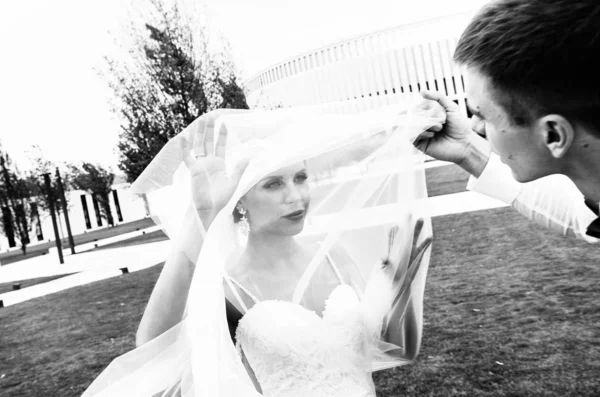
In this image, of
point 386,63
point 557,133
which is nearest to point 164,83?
point 557,133

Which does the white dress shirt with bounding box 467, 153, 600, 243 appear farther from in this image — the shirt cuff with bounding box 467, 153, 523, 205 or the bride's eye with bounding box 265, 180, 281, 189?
the bride's eye with bounding box 265, 180, 281, 189

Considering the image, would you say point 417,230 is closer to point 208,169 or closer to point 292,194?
point 292,194

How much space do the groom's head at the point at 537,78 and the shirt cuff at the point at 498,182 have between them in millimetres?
932

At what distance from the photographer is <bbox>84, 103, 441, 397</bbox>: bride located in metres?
2.47

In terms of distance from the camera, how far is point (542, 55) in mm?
1417

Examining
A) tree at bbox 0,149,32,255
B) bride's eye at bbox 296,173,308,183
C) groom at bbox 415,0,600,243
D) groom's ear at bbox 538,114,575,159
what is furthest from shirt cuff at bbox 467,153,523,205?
tree at bbox 0,149,32,255

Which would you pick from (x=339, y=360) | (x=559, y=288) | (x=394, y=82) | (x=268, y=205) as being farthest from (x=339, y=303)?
(x=394, y=82)

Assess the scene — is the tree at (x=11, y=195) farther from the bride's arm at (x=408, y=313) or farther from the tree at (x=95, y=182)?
the bride's arm at (x=408, y=313)

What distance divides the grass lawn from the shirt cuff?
2.49 meters

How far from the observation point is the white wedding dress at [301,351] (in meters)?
2.52

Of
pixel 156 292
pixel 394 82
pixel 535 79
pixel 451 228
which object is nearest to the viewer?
pixel 535 79

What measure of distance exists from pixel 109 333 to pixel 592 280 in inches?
251

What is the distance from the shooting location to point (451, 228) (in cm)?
1207

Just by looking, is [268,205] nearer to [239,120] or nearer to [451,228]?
[239,120]
